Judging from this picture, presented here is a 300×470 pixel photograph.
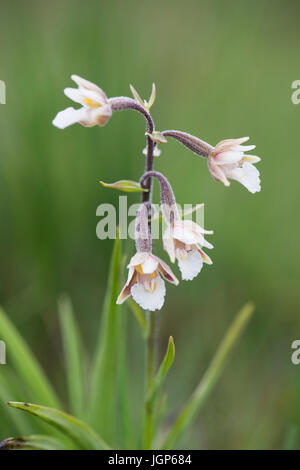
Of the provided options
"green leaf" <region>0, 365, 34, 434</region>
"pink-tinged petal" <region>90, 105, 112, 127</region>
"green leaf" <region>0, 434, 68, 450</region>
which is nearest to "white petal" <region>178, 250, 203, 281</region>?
"pink-tinged petal" <region>90, 105, 112, 127</region>

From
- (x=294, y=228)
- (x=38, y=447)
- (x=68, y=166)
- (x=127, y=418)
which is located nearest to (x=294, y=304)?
(x=294, y=228)

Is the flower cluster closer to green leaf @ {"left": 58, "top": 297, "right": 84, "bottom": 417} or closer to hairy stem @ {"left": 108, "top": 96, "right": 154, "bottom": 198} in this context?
hairy stem @ {"left": 108, "top": 96, "right": 154, "bottom": 198}

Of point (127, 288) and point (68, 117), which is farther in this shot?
point (127, 288)

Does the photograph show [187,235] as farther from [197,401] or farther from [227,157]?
[197,401]

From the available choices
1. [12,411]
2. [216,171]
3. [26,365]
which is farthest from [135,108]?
[12,411]

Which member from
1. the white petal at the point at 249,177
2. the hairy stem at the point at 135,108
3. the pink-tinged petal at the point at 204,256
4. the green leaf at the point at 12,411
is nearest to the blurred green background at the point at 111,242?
the green leaf at the point at 12,411

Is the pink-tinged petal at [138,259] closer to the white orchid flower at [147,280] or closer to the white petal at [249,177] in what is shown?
the white orchid flower at [147,280]
